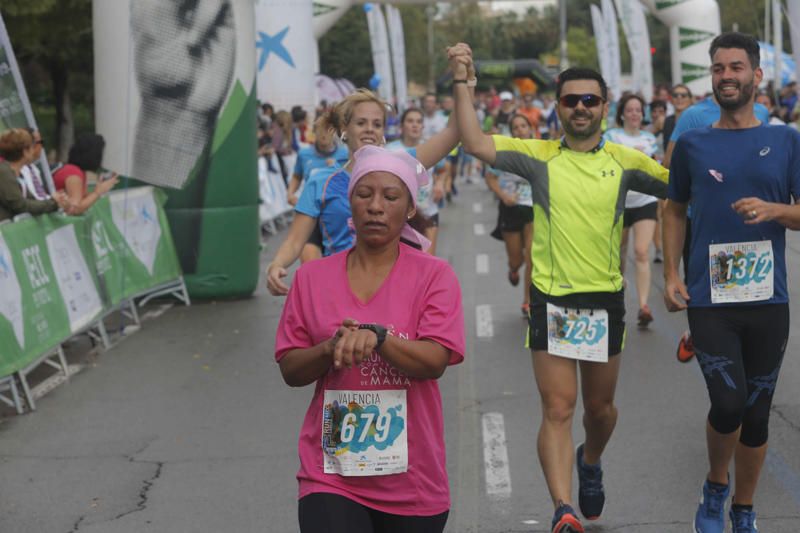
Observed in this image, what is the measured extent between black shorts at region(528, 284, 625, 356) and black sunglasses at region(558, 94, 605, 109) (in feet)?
2.50

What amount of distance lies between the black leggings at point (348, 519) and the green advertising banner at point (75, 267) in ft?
17.0

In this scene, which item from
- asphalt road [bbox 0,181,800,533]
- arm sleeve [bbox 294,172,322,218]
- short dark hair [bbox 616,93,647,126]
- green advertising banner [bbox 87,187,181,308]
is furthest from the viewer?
short dark hair [bbox 616,93,647,126]

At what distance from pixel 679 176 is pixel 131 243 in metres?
7.81

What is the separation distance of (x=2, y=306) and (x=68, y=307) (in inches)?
60.3

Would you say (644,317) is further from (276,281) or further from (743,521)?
(276,281)

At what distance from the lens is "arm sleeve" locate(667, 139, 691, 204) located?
5387 mm

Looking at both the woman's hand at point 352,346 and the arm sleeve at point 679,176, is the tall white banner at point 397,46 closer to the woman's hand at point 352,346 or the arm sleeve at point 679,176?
the arm sleeve at point 679,176

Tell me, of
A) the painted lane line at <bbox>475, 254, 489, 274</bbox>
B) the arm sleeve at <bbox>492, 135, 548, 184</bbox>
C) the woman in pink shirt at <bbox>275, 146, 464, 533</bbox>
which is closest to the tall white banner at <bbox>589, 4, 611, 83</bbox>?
the painted lane line at <bbox>475, 254, 489, 274</bbox>

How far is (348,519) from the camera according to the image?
12.2 ft

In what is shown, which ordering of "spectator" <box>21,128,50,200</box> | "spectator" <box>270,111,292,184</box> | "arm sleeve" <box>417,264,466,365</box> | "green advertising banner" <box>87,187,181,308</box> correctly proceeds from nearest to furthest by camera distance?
"arm sleeve" <box>417,264,466,365</box> < "spectator" <box>21,128,50,200</box> < "green advertising banner" <box>87,187,181,308</box> < "spectator" <box>270,111,292,184</box>

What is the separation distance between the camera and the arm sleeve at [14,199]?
32.4 feet

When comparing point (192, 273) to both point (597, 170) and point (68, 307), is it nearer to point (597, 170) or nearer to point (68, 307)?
point (68, 307)

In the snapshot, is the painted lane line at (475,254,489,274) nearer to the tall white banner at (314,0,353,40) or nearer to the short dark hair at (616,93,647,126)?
the short dark hair at (616,93,647,126)

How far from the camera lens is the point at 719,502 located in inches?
215
